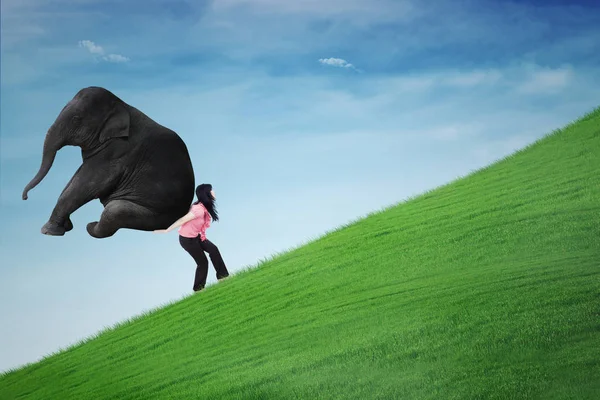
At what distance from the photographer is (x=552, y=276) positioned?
21.5ft

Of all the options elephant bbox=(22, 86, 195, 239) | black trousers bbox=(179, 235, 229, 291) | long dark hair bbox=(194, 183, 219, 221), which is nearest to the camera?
elephant bbox=(22, 86, 195, 239)

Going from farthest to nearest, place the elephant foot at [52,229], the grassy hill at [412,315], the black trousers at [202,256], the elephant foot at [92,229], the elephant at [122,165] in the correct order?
the black trousers at [202,256], the grassy hill at [412,315], the elephant foot at [52,229], the elephant foot at [92,229], the elephant at [122,165]

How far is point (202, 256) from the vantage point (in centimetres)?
952

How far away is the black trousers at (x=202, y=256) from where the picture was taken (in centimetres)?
928

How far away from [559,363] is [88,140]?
358 centimetres

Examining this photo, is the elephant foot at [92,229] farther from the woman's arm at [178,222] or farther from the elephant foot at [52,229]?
the woman's arm at [178,222]

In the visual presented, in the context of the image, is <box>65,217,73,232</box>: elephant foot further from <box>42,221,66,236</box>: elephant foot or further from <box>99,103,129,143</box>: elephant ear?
<box>99,103,129,143</box>: elephant ear

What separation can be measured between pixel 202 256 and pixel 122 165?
6329 mm

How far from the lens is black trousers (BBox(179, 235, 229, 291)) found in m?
9.28

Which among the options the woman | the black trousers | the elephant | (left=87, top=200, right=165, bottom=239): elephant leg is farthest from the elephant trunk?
the black trousers

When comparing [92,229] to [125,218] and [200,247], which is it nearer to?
[125,218]

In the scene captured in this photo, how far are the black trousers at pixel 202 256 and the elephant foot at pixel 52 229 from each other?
223 inches

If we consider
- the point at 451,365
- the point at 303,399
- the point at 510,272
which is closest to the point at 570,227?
the point at 510,272

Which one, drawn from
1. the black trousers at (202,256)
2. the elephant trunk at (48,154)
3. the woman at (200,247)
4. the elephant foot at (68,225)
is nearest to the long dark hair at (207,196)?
the elephant foot at (68,225)
